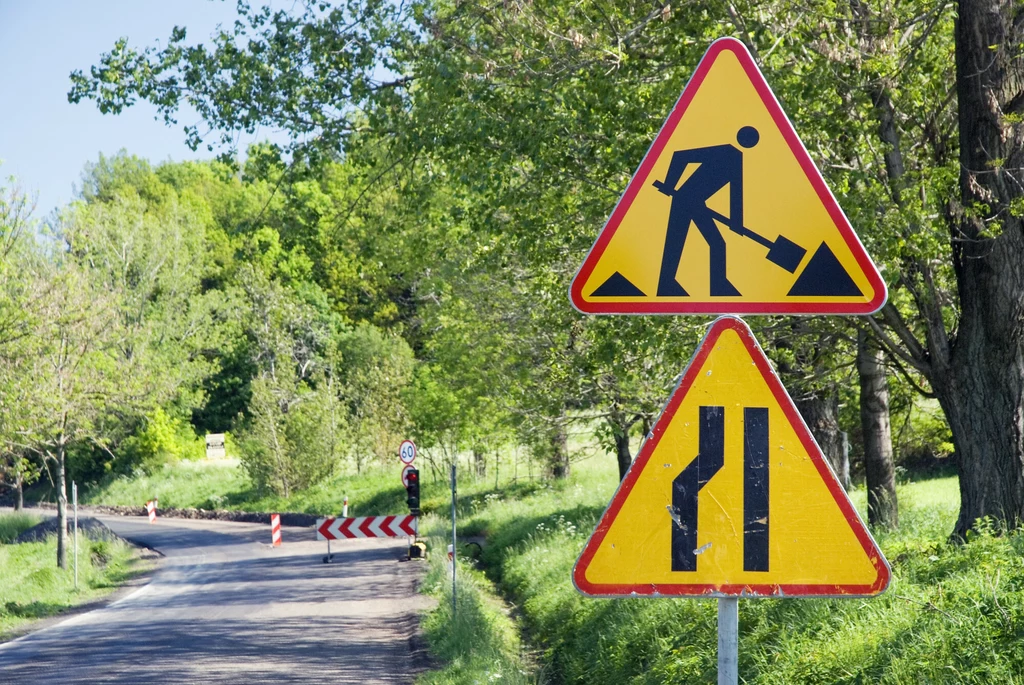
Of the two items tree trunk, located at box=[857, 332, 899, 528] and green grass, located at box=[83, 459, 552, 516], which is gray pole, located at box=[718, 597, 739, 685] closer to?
tree trunk, located at box=[857, 332, 899, 528]

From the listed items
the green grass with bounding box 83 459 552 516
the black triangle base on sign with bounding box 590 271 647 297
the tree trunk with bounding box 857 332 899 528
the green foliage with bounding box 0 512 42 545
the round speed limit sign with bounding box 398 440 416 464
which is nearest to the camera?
the black triangle base on sign with bounding box 590 271 647 297

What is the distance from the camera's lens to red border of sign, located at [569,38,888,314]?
116 inches

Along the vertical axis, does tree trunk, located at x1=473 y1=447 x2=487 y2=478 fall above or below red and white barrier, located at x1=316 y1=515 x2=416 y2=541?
below

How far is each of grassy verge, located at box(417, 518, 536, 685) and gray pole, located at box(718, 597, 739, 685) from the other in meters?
7.30

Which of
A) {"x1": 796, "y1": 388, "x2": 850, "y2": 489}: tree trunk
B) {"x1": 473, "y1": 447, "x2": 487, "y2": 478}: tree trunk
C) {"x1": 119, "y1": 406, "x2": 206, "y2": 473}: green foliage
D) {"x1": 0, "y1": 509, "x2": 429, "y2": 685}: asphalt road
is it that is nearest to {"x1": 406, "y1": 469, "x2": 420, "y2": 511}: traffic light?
{"x1": 0, "y1": 509, "x2": 429, "y2": 685}: asphalt road

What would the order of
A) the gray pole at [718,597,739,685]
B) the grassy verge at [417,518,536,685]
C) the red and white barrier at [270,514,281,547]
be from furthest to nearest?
the red and white barrier at [270,514,281,547] < the grassy verge at [417,518,536,685] < the gray pole at [718,597,739,685]

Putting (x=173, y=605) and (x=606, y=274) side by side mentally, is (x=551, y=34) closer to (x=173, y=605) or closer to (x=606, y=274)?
(x=606, y=274)

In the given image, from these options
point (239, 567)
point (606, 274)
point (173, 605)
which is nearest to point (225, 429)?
point (239, 567)

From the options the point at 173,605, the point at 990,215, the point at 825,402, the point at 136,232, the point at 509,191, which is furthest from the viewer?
the point at 136,232

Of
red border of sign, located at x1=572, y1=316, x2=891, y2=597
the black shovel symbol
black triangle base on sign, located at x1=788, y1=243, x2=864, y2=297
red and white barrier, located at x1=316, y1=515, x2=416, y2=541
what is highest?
the black shovel symbol

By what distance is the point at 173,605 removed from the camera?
19.4m

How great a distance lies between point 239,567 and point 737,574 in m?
24.2

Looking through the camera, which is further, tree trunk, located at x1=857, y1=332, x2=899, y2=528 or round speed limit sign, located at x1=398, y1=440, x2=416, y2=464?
round speed limit sign, located at x1=398, y1=440, x2=416, y2=464

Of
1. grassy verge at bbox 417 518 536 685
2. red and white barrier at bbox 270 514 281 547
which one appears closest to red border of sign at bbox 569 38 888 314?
grassy verge at bbox 417 518 536 685
